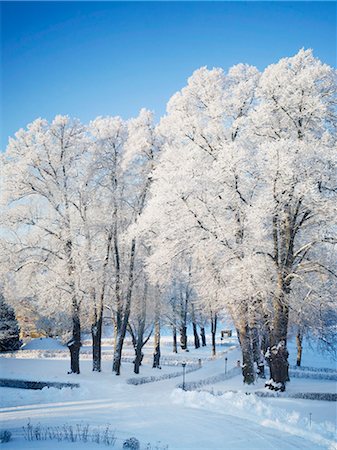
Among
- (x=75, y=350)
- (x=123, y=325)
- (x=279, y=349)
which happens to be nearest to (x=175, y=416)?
(x=279, y=349)

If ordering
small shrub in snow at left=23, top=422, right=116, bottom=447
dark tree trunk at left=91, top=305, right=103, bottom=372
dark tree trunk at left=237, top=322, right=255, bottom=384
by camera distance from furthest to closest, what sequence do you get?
dark tree trunk at left=91, top=305, right=103, bottom=372 → dark tree trunk at left=237, top=322, right=255, bottom=384 → small shrub in snow at left=23, top=422, right=116, bottom=447

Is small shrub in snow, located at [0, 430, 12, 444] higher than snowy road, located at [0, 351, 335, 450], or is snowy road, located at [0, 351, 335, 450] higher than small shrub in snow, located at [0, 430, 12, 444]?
small shrub in snow, located at [0, 430, 12, 444]

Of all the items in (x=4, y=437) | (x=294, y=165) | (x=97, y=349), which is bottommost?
(x=97, y=349)

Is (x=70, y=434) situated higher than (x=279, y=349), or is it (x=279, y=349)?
(x=279, y=349)

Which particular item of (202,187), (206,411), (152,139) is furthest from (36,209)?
(206,411)

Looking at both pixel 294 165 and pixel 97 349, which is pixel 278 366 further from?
pixel 97 349

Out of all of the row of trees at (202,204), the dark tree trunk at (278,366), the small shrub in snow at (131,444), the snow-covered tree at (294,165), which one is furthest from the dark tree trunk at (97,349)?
the small shrub in snow at (131,444)

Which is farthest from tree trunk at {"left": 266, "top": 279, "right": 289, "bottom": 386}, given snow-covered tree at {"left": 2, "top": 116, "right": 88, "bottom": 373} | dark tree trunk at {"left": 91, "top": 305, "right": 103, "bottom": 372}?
snow-covered tree at {"left": 2, "top": 116, "right": 88, "bottom": 373}

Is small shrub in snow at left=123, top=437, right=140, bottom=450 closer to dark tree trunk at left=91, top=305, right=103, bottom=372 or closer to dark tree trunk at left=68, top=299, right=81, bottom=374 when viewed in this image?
dark tree trunk at left=68, top=299, right=81, bottom=374

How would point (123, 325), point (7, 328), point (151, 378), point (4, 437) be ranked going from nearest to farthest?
1. point (4, 437)
2. point (123, 325)
3. point (151, 378)
4. point (7, 328)

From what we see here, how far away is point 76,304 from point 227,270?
31.8 ft

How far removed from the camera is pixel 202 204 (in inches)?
531

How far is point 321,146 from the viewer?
12195 millimetres

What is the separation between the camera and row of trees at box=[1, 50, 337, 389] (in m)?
12.7
